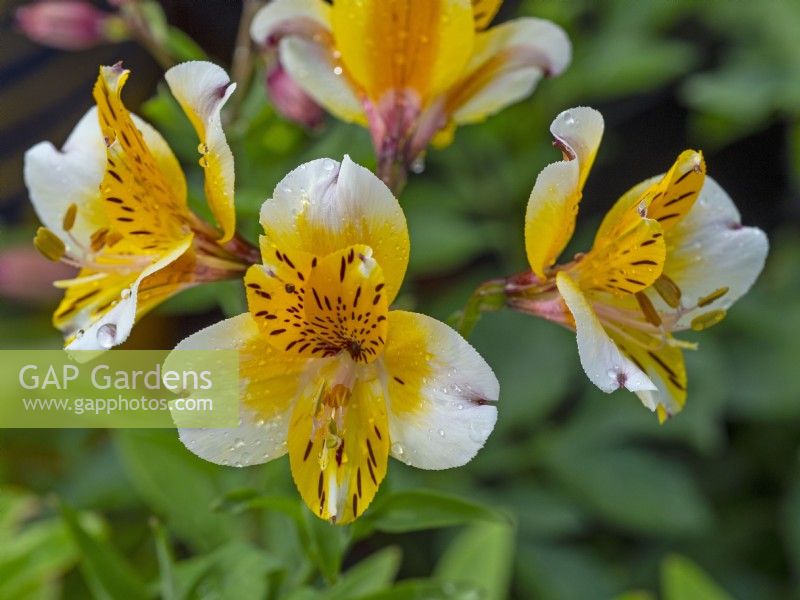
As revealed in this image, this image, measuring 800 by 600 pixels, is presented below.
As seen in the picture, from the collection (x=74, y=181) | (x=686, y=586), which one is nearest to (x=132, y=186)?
(x=74, y=181)

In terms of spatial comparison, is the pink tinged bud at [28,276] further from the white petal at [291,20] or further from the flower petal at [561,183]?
the flower petal at [561,183]

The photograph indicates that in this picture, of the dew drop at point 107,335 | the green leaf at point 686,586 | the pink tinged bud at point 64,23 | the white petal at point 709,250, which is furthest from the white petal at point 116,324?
the green leaf at point 686,586

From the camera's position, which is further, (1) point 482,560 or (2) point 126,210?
(1) point 482,560

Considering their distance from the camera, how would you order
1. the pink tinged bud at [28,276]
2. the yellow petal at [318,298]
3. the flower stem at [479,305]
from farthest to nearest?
the pink tinged bud at [28,276] → the flower stem at [479,305] → the yellow petal at [318,298]

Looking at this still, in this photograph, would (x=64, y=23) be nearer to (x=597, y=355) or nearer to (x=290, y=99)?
(x=290, y=99)

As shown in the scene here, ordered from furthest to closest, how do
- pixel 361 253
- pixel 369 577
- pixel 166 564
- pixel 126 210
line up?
pixel 369 577, pixel 166 564, pixel 126 210, pixel 361 253

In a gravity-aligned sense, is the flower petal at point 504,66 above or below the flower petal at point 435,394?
above

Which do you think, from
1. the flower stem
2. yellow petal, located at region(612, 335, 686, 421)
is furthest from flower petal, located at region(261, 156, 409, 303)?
yellow petal, located at region(612, 335, 686, 421)
